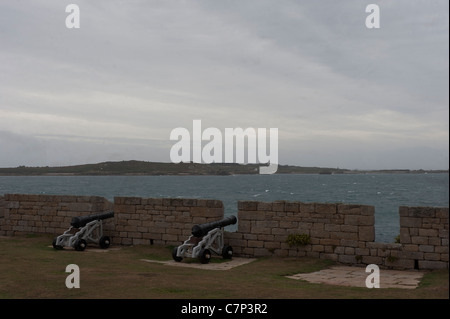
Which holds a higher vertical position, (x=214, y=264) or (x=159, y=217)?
(x=159, y=217)

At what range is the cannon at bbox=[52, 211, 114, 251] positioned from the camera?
40.5 feet

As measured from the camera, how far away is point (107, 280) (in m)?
7.71

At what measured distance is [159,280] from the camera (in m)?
7.81

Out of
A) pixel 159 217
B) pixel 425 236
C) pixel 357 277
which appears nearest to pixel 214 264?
pixel 159 217

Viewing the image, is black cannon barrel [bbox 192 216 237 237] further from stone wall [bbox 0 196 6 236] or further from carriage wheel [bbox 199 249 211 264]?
stone wall [bbox 0 196 6 236]

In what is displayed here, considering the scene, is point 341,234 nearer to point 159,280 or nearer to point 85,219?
point 159,280

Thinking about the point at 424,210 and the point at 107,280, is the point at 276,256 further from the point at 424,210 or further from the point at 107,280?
the point at 107,280

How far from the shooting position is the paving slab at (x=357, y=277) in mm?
8086

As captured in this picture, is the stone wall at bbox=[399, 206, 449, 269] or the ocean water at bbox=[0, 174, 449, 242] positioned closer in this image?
the stone wall at bbox=[399, 206, 449, 269]

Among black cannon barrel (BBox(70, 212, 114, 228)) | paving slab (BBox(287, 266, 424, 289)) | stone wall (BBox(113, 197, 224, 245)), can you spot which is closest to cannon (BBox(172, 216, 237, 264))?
stone wall (BBox(113, 197, 224, 245))

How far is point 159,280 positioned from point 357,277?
12.1 ft

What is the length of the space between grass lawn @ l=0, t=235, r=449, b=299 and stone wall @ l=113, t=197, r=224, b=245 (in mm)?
757
